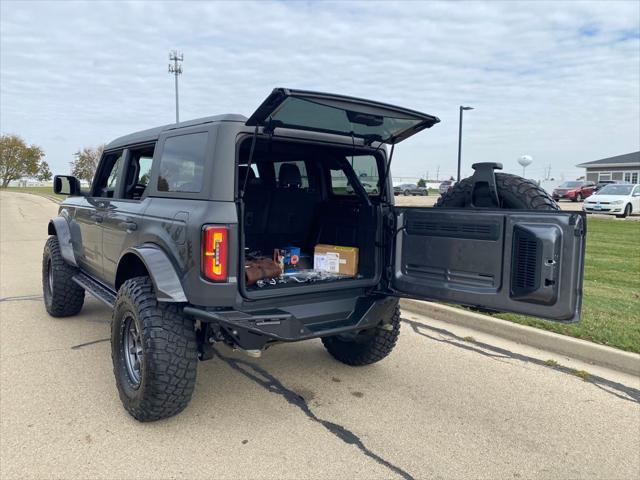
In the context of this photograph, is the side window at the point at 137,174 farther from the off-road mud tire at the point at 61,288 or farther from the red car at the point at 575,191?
the red car at the point at 575,191

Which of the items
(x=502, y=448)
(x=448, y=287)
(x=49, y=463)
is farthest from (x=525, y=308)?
(x=49, y=463)

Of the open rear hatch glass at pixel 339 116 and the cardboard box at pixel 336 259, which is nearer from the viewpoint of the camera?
the open rear hatch glass at pixel 339 116

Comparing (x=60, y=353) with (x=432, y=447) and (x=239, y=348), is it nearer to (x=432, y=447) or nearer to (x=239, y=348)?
(x=239, y=348)

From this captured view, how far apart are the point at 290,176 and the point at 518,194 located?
79.0 inches

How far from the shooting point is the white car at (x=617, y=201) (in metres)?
19.0

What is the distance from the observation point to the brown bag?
3673 millimetres

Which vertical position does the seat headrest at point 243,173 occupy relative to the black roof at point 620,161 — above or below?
below

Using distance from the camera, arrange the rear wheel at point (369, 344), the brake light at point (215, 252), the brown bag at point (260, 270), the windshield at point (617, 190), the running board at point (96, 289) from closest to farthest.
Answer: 1. the brake light at point (215, 252)
2. the brown bag at point (260, 270)
3. the rear wheel at point (369, 344)
4. the running board at point (96, 289)
5. the windshield at point (617, 190)

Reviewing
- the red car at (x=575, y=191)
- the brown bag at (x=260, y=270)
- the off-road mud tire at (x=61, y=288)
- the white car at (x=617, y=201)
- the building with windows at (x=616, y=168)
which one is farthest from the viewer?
the building with windows at (x=616, y=168)

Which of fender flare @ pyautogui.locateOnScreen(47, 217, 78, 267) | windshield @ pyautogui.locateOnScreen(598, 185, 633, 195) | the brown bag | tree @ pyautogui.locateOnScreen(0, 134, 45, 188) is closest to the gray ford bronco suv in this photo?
the brown bag

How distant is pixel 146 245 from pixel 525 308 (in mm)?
2510

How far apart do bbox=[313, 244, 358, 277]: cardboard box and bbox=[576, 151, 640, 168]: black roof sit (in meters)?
47.5

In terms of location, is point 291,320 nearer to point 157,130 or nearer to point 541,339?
point 157,130

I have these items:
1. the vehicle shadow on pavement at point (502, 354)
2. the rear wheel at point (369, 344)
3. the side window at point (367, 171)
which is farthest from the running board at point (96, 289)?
the vehicle shadow on pavement at point (502, 354)
